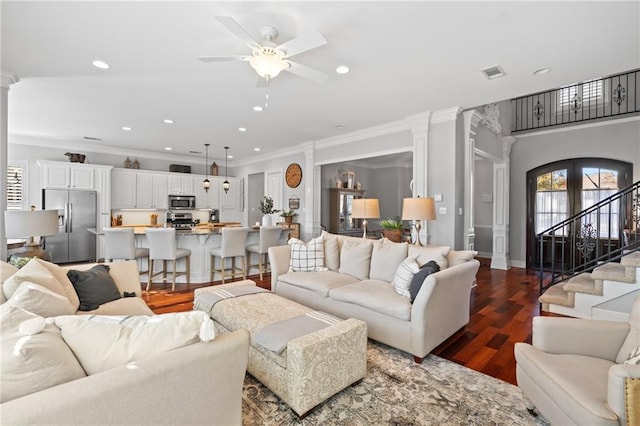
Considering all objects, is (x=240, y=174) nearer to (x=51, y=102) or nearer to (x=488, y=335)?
(x=51, y=102)

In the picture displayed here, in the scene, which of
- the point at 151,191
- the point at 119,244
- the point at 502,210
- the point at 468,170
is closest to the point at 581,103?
the point at 502,210

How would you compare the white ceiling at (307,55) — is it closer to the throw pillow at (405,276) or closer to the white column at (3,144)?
the white column at (3,144)

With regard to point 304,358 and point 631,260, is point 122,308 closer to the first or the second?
point 304,358

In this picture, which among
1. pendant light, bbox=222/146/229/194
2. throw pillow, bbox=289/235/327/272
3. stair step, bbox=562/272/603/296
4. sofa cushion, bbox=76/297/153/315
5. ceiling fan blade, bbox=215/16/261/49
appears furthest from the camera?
pendant light, bbox=222/146/229/194

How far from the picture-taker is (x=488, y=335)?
3002 mm

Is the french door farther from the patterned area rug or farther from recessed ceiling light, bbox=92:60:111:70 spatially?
recessed ceiling light, bbox=92:60:111:70

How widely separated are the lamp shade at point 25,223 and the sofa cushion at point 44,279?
3.15 ft

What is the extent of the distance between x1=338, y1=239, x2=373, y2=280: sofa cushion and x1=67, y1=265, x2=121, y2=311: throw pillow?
2.36m

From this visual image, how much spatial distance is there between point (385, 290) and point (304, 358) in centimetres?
136

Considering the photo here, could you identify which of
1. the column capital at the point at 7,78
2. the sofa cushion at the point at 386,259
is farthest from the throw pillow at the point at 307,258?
the column capital at the point at 7,78

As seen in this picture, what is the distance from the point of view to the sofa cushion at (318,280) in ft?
10.6

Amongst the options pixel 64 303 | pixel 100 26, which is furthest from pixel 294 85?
pixel 64 303

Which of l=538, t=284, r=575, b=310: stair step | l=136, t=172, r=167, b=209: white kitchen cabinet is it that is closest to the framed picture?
l=136, t=172, r=167, b=209: white kitchen cabinet

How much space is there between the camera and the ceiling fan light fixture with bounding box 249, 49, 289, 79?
7.97 ft
